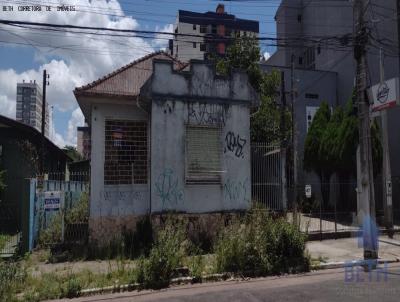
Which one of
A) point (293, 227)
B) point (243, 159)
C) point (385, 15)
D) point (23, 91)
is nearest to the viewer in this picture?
point (293, 227)

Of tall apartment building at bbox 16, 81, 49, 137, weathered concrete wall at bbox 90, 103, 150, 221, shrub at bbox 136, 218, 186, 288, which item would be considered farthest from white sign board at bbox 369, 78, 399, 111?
tall apartment building at bbox 16, 81, 49, 137

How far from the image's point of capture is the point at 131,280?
9156 millimetres

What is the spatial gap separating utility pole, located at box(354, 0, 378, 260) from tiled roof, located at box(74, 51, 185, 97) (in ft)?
19.8

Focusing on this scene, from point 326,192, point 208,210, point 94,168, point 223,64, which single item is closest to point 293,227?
point 208,210

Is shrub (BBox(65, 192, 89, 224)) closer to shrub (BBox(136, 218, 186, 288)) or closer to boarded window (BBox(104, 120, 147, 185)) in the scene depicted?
boarded window (BBox(104, 120, 147, 185))

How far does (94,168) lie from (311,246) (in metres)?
7.37

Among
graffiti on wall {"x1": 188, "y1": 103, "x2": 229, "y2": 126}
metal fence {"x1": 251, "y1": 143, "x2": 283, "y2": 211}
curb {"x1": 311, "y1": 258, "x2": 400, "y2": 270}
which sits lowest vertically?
curb {"x1": 311, "y1": 258, "x2": 400, "y2": 270}

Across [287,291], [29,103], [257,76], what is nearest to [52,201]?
[287,291]

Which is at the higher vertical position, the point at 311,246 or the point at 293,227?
the point at 293,227

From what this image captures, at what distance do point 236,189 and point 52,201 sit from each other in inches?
230

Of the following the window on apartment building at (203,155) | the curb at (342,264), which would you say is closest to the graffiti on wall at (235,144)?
the window on apartment building at (203,155)

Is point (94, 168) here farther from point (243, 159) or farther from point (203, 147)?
point (243, 159)

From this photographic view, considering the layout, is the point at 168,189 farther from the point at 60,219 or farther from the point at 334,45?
the point at 334,45

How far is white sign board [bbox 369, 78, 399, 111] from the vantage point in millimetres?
12484
